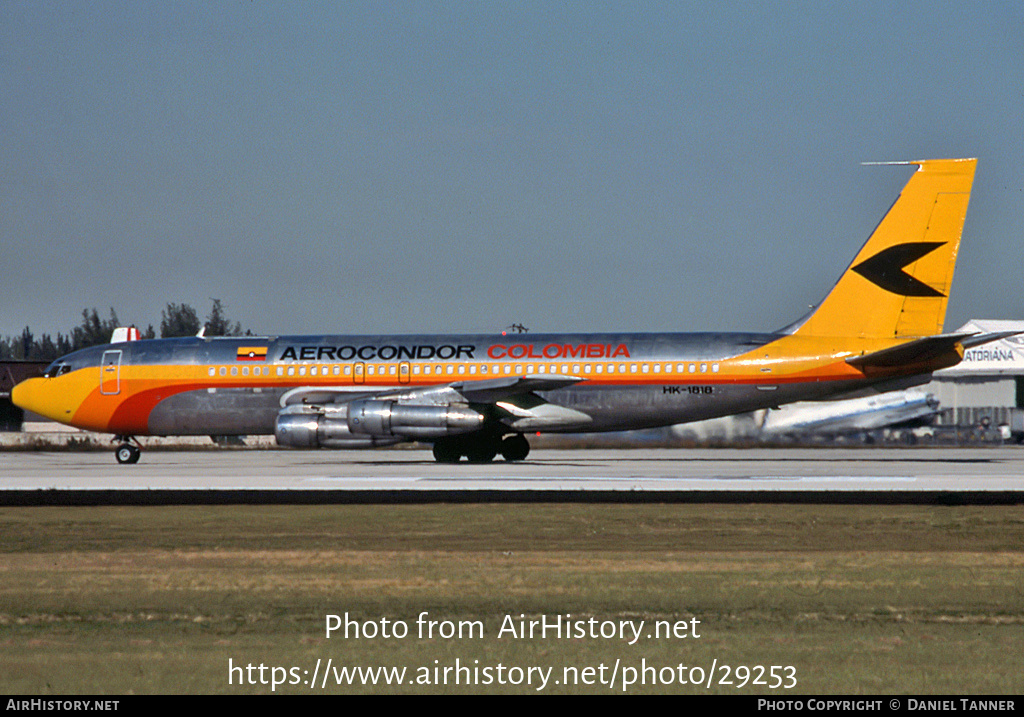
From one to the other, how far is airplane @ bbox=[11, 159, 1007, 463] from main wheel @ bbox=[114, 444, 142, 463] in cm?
7

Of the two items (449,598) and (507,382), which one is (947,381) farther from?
(449,598)

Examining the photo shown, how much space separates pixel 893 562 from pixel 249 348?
30.4 meters

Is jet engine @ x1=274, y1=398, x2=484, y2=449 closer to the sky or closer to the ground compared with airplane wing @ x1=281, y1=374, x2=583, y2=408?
closer to the ground

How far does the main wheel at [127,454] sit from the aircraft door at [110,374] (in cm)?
228

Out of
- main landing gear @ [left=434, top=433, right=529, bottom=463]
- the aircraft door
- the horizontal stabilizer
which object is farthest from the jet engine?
the horizontal stabilizer

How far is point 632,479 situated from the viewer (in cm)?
2862

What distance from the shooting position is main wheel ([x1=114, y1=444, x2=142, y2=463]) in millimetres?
40594

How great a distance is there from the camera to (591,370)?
38594mm

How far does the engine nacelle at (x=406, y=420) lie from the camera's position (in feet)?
123

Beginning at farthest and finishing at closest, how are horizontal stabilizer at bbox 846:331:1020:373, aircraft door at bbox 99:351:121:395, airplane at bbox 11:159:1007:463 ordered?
1. aircraft door at bbox 99:351:121:395
2. airplane at bbox 11:159:1007:463
3. horizontal stabilizer at bbox 846:331:1020:373

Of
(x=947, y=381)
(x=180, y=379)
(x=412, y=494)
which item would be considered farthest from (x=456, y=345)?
(x=947, y=381)

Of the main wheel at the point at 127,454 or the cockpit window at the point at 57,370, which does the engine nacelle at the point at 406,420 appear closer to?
the main wheel at the point at 127,454

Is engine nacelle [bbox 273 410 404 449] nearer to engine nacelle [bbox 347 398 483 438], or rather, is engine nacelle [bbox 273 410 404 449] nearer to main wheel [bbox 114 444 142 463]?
engine nacelle [bbox 347 398 483 438]

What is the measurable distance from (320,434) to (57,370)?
12372 mm
